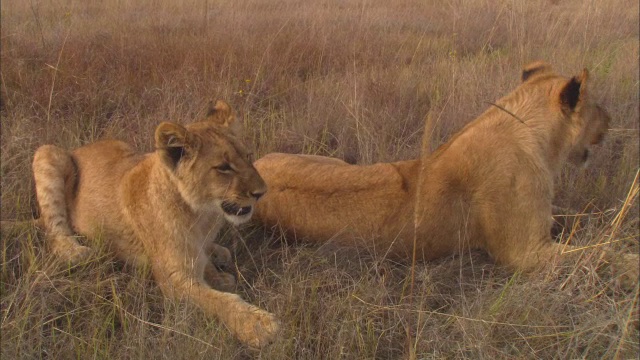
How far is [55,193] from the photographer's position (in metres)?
3.62

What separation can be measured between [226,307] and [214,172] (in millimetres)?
689

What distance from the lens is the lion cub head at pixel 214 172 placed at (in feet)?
9.65


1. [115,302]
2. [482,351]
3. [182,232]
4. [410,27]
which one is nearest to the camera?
[482,351]

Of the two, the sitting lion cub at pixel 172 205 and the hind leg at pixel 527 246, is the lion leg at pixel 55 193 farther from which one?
the hind leg at pixel 527 246

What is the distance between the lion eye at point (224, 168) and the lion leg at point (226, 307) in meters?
0.59

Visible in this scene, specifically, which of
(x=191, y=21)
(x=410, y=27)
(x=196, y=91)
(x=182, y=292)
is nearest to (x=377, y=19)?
(x=410, y=27)

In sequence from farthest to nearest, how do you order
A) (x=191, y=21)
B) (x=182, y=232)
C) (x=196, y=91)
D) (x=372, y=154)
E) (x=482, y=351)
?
(x=191, y=21) < (x=196, y=91) < (x=372, y=154) < (x=182, y=232) < (x=482, y=351)

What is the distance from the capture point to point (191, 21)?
8.38m

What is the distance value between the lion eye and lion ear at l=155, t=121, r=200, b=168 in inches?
5.8

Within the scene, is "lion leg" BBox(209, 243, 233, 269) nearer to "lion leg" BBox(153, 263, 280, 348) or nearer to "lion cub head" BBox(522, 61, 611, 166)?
"lion leg" BBox(153, 263, 280, 348)

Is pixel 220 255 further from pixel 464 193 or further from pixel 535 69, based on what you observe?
pixel 535 69

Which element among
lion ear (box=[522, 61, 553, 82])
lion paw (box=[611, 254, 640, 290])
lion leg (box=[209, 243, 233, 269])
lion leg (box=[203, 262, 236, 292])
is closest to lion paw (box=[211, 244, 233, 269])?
lion leg (box=[209, 243, 233, 269])

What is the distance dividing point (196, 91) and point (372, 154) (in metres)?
1.84

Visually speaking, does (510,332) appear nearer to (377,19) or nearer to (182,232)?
(182,232)
